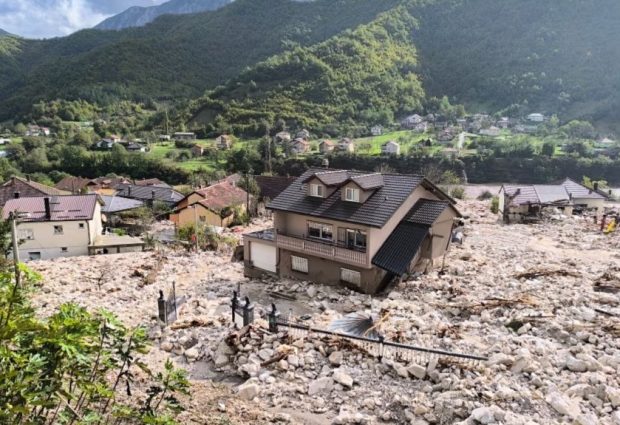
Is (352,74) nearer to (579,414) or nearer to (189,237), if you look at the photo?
(189,237)

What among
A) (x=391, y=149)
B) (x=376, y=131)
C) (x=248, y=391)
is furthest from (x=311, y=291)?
(x=376, y=131)

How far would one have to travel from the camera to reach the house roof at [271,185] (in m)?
60.3

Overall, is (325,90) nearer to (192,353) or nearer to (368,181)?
(368,181)

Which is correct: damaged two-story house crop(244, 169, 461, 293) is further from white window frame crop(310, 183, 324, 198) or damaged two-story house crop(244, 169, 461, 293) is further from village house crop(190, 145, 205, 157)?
village house crop(190, 145, 205, 157)

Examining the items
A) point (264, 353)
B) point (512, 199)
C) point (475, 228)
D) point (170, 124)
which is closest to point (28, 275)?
point (264, 353)

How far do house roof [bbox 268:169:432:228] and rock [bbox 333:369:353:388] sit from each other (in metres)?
8.16

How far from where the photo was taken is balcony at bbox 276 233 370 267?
787 inches

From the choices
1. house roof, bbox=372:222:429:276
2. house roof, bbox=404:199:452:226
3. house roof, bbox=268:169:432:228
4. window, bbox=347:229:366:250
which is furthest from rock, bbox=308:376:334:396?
house roof, bbox=404:199:452:226

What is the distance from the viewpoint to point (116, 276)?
24484mm

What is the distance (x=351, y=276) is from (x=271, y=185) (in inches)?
1689

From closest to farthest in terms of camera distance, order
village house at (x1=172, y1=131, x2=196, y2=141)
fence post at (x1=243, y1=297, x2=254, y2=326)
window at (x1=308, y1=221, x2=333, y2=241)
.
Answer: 1. fence post at (x1=243, y1=297, x2=254, y2=326)
2. window at (x1=308, y1=221, x2=333, y2=241)
3. village house at (x1=172, y1=131, x2=196, y2=141)

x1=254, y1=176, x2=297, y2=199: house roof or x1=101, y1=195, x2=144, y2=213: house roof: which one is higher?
x1=254, y1=176, x2=297, y2=199: house roof

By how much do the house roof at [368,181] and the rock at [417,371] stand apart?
10039mm

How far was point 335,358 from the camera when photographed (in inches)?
522
